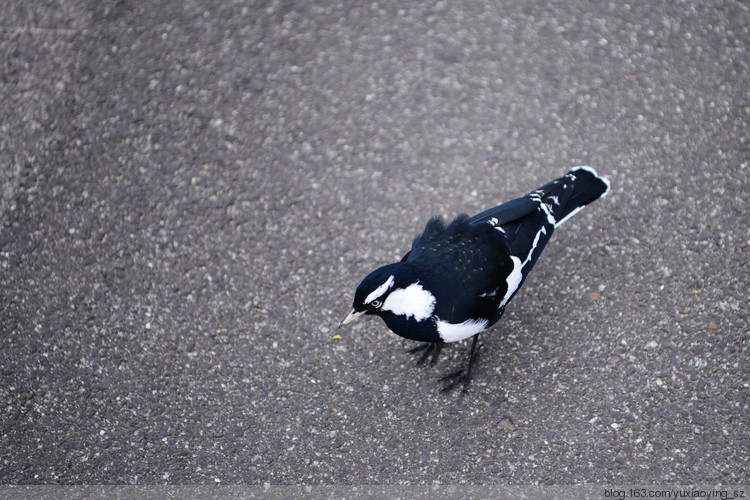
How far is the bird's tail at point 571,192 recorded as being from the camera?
3.53 m

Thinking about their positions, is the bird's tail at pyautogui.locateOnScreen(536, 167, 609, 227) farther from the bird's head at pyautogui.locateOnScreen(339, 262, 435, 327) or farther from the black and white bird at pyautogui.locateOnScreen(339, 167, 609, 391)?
the bird's head at pyautogui.locateOnScreen(339, 262, 435, 327)

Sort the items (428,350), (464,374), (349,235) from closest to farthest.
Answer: (464,374) → (428,350) → (349,235)

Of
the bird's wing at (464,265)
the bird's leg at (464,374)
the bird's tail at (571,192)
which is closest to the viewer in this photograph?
the bird's wing at (464,265)

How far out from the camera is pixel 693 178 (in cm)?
405

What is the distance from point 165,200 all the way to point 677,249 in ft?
10.4

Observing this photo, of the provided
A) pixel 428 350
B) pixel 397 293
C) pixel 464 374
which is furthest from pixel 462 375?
pixel 397 293

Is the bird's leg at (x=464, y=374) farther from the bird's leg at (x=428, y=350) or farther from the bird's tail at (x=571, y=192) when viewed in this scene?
the bird's tail at (x=571, y=192)

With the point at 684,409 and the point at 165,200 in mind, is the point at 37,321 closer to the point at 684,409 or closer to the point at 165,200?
the point at 165,200

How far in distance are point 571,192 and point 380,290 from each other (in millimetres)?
1339

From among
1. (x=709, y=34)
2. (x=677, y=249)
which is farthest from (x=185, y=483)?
(x=709, y=34)

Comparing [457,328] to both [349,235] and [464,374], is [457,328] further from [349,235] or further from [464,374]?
[349,235]

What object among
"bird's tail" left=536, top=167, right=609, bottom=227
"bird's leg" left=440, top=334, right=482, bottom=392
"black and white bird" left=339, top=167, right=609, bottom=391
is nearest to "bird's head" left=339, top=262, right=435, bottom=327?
"black and white bird" left=339, top=167, right=609, bottom=391

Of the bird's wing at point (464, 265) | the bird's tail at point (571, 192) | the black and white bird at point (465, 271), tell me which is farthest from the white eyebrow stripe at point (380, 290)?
the bird's tail at point (571, 192)

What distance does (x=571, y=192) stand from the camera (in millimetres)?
3586
